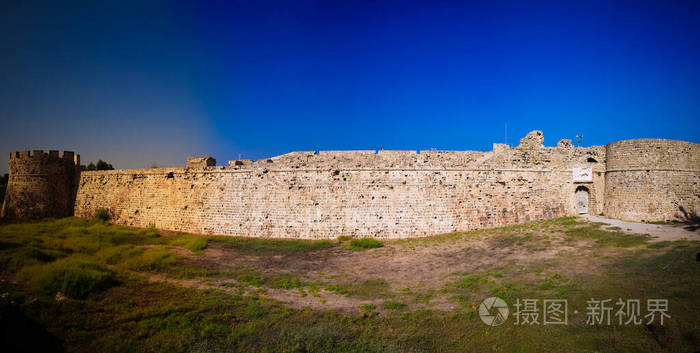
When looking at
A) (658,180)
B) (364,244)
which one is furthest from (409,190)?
(658,180)

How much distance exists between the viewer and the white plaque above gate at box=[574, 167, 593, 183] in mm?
15894

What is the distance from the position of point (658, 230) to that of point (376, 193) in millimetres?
11455

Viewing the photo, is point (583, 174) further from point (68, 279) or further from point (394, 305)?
point (68, 279)

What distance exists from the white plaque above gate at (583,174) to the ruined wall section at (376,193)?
389 millimetres

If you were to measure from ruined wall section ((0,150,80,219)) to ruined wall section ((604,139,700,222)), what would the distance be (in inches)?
1311

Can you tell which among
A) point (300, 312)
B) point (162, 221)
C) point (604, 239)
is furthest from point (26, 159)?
point (604, 239)

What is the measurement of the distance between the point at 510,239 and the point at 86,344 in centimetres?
1392

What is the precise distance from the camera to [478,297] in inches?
308

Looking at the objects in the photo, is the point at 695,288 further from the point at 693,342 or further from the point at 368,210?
the point at 368,210

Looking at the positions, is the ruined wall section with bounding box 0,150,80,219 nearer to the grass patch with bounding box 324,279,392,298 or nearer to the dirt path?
the grass patch with bounding box 324,279,392,298

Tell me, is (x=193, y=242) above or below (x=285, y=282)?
above

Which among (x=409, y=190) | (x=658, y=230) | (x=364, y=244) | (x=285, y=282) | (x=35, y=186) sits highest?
(x=409, y=190)

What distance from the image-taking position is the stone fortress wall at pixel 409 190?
14828mm

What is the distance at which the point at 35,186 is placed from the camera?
1923cm
